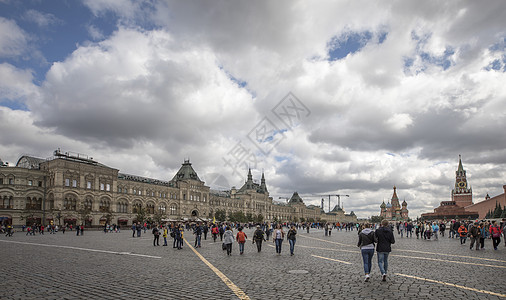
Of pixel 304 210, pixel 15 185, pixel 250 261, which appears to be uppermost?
pixel 15 185

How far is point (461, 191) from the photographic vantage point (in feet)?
583

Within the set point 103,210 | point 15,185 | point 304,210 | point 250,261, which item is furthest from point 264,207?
point 250,261

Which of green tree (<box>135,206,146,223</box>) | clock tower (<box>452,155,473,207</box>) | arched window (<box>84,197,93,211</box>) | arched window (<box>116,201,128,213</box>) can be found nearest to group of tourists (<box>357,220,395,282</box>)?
green tree (<box>135,206,146,223</box>)

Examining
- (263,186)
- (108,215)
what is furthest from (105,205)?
(263,186)

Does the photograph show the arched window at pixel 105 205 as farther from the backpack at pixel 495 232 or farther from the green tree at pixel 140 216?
the backpack at pixel 495 232

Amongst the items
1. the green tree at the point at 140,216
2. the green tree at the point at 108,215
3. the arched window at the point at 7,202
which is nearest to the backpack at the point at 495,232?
the green tree at the point at 140,216

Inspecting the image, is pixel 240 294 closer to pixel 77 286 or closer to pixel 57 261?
pixel 77 286

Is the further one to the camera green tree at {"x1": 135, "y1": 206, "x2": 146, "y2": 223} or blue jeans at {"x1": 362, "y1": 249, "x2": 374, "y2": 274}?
green tree at {"x1": 135, "y1": 206, "x2": 146, "y2": 223}

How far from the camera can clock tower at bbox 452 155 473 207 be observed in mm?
172325

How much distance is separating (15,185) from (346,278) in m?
65.1

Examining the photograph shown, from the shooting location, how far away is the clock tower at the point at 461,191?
565 feet

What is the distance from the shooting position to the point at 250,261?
16.3 meters

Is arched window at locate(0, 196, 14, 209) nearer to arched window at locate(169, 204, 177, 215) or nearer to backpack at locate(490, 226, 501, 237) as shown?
arched window at locate(169, 204, 177, 215)

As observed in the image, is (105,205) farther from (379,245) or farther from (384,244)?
(384,244)
